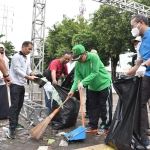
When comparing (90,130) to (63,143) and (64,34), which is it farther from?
(64,34)

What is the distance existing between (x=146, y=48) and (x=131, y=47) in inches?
529

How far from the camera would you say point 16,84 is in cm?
340

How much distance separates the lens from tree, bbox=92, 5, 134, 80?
1414 cm

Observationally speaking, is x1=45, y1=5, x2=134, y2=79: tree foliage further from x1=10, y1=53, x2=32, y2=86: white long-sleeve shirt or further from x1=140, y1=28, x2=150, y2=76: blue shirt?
x1=140, y1=28, x2=150, y2=76: blue shirt

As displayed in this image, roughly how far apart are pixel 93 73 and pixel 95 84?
283mm

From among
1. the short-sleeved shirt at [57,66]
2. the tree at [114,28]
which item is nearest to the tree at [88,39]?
the tree at [114,28]

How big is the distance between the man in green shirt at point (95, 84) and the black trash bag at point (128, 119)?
29.9 inches

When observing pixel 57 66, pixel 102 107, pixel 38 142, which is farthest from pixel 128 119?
pixel 57 66

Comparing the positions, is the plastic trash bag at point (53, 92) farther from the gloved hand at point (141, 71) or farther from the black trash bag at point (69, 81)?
the gloved hand at point (141, 71)

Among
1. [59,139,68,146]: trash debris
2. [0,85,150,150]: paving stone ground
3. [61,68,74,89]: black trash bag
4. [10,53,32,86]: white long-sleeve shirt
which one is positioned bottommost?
[0,85,150,150]: paving stone ground

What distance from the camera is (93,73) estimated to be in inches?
126

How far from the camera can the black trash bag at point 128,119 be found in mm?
2416

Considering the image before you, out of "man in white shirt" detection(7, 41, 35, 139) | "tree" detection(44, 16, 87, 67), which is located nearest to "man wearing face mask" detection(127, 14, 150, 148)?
"man in white shirt" detection(7, 41, 35, 139)

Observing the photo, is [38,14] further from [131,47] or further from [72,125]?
[131,47]
